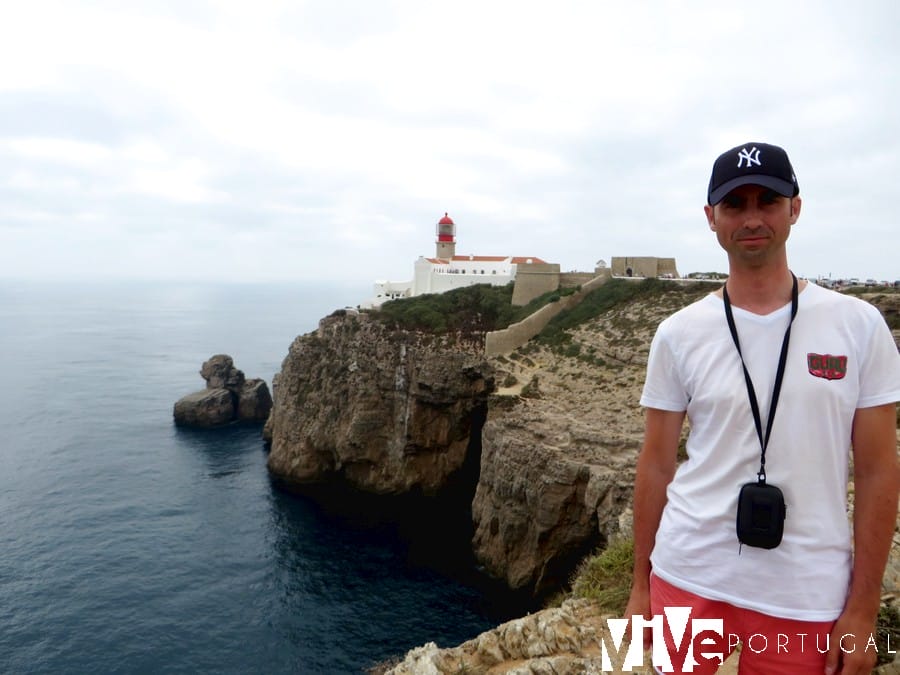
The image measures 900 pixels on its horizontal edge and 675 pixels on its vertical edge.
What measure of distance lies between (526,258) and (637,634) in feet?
175

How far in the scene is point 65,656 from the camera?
894 inches

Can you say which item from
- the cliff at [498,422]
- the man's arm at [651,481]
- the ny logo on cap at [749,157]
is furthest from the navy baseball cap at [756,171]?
the cliff at [498,422]

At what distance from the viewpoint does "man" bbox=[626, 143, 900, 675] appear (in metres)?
2.66

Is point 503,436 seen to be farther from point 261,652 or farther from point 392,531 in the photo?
point 261,652

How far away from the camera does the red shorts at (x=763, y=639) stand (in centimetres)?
277

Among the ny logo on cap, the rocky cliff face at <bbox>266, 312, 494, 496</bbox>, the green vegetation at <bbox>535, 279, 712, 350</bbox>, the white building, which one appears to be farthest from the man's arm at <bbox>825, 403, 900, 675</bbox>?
the white building

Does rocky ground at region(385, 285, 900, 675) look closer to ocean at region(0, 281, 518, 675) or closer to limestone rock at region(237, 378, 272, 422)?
ocean at region(0, 281, 518, 675)

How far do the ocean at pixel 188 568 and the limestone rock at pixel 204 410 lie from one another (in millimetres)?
1411

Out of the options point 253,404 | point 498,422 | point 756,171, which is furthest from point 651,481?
point 253,404

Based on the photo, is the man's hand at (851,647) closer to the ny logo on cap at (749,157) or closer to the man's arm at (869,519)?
the man's arm at (869,519)

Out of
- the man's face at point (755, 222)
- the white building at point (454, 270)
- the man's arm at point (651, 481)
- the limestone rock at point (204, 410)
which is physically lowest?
the limestone rock at point (204, 410)

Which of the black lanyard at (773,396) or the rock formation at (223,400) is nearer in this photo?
the black lanyard at (773,396)

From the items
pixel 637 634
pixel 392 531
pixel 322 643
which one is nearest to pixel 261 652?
pixel 322 643

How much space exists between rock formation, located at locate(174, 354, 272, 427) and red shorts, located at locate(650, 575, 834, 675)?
5721 centimetres
